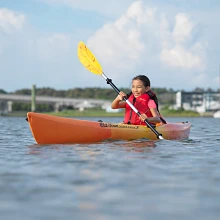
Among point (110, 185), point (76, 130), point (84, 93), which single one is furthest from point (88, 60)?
point (84, 93)

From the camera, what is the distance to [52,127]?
28.2 feet

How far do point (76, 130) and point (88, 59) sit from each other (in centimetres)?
321

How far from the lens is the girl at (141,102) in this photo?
9.72 m

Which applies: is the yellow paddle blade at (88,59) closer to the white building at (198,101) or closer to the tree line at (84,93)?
the white building at (198,101)

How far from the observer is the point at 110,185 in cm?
443

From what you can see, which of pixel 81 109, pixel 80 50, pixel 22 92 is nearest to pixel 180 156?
pixel 80 50

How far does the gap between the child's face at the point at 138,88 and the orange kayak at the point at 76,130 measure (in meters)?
0.74

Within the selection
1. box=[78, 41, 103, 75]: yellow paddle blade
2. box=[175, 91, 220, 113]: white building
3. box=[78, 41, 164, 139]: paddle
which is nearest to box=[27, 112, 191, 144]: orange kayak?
box=[78, 41, 164, 139]: paddle

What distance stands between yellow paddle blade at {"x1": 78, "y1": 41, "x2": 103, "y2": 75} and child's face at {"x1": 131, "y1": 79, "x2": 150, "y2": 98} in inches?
62.9

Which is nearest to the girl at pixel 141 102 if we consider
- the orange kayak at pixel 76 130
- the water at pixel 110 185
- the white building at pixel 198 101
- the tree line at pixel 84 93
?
the orange kayak at pixel 76 130

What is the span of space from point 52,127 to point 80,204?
4.98 m

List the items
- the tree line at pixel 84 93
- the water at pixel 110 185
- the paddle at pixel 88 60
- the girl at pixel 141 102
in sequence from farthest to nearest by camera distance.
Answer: the tree line at pixel 84 93 < the paddle at pixel 88 60 < the girl at pixel 141 102 < the water at pixel 110 185

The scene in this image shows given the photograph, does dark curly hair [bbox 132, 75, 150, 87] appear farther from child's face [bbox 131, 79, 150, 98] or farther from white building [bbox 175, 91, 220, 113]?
white building [bbox 175, 91, 220, 113]

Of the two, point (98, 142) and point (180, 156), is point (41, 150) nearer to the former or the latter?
point (98, 142)
